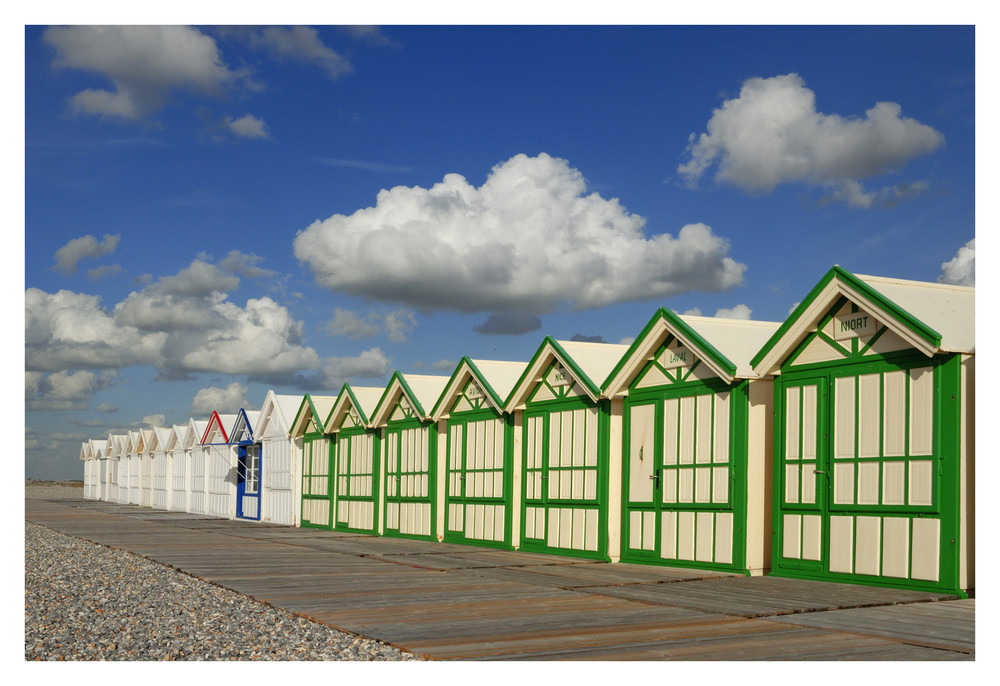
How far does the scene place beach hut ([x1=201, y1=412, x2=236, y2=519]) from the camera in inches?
1348

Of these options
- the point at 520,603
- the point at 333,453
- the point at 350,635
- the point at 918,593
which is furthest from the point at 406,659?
the point at 333,453

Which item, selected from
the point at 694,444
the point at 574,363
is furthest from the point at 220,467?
the point at 694,444

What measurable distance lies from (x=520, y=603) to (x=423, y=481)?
11.9 metres

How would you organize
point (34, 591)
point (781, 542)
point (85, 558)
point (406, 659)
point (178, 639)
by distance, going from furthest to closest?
point (85, 558)
point (781, 542)
point (34, 591)
point (178, 639)
point (406, 659)

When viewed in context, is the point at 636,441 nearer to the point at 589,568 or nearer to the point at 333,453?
the point at 589,568

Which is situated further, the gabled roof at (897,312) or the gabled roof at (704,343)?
the gabled roof at (704,343)

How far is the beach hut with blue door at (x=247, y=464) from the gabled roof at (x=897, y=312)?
73.0 ft

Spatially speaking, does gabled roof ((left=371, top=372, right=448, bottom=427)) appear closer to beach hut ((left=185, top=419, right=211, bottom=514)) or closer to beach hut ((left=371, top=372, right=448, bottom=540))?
beach hut ((left=371, top=372, right=448, bottom=540))

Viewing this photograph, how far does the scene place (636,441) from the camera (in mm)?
15367

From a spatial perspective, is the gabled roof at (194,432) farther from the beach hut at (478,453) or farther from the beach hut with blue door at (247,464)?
the beach hut at (478,453)

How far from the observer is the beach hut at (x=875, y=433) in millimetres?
10641

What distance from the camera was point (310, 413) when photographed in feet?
91.7

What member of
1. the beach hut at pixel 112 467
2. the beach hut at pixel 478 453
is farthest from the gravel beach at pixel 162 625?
the beach hut at pixel 112 467

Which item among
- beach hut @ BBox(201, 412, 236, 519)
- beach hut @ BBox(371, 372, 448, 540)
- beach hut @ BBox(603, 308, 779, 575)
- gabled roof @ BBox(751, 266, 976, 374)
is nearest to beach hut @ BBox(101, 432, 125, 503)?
beach hut @ BBox(201, 412, 236, 519)
